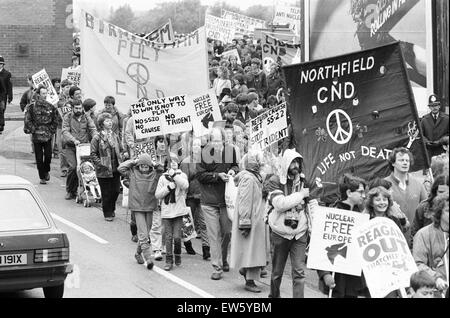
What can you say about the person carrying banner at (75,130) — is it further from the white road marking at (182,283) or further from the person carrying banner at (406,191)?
the person carrying banner at (406,191)

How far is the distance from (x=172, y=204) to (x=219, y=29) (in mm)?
22629

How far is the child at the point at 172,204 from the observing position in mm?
11836

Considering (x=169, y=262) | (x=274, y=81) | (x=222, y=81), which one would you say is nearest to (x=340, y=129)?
(x=169, y=262)

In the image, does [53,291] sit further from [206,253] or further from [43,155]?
[43,155]

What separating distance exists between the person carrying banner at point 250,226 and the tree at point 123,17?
33038 mm

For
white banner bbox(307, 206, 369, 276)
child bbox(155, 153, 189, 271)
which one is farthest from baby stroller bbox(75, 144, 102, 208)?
white banner bbox(307, 206, 369, 276)

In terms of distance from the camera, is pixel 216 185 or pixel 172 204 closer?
pixel 216 185

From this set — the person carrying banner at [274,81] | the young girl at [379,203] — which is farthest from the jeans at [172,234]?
the person carrying banner at [274,81]

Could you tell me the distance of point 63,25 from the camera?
30.8 m

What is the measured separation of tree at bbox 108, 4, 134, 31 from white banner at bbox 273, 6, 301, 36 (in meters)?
11.2

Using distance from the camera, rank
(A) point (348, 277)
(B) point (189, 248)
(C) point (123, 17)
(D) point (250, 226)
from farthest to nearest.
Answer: (C) point (123, 17) → (B) point (189, 248) → (D) point (250, 226) → (A) point (348, 277)

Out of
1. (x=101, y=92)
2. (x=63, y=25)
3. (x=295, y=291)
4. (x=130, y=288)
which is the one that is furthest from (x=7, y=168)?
(x=63, y=25)

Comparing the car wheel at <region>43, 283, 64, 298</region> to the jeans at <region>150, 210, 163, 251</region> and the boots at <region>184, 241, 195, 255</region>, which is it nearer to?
the jeans at <region>150, 210, 163, 251</region>

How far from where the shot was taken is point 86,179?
1565 cm
